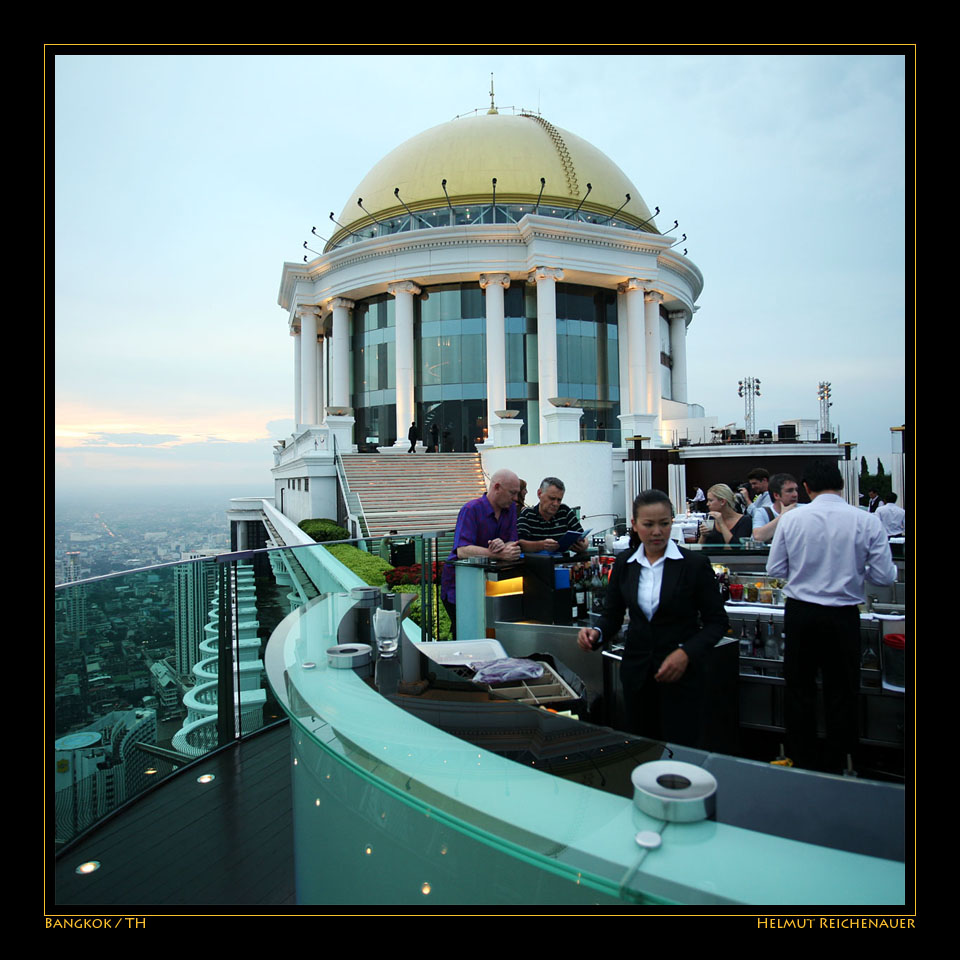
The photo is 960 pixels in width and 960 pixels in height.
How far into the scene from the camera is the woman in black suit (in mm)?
3062

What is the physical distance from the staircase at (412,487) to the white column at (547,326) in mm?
7184

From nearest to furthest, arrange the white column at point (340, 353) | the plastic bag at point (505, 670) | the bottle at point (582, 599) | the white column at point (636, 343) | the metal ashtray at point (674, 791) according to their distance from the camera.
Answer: the metal ashtray at point (674, 791) → the plastic bag at point (505, 670) → the bottle at point (582, 599) → the white column at point (636, 343) → the white column at point (340, 353)

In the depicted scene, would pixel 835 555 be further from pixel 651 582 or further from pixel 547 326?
pixel 547 326

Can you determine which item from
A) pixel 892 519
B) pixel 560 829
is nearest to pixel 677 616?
pixel 560 829

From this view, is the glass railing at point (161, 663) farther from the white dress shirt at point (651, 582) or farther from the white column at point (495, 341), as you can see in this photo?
the white column at point (495, 341)

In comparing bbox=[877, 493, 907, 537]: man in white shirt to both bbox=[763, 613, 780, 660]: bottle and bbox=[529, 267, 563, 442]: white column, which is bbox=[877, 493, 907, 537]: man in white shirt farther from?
bbox=[529, 267, 563, 442]: white column

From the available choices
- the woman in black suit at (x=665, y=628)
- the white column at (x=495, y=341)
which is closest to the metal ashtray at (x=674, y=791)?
the woman in black suit at (x=665, y=628)

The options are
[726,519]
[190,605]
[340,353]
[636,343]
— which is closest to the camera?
[190,605]

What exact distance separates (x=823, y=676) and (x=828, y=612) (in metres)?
0.40

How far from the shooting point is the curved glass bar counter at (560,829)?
1271mm

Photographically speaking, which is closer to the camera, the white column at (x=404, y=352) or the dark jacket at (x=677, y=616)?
the dark jacket at (x=677, y=616)

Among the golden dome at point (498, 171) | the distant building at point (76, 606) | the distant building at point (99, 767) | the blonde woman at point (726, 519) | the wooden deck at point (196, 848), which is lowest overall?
the wooden deck at point (196, 848)

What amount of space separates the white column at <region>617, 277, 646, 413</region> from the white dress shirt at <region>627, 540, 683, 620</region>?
28.5 metres

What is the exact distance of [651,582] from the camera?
124 inches
